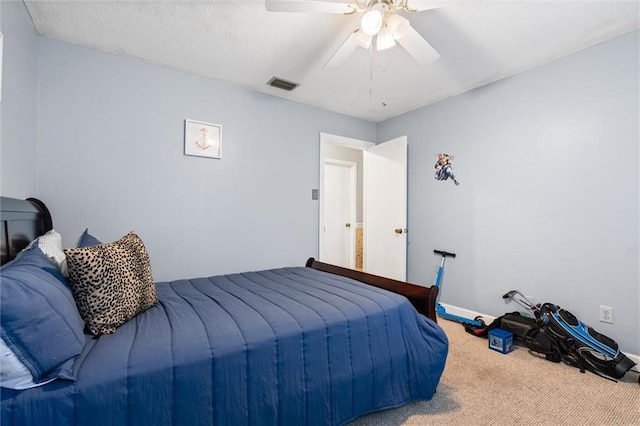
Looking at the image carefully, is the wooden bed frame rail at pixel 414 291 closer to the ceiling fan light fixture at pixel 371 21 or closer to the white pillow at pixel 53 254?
the ceiling fan light fixture at pixel 371 21

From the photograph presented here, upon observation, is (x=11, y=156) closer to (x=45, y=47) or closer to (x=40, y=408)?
(x=45, y=47)

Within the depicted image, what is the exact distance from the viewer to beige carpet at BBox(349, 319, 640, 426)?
61.1 inches

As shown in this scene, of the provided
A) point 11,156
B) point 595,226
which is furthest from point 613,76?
point 11,156

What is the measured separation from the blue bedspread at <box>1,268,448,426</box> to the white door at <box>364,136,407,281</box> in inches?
77.0

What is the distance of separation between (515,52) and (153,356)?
3.19 m

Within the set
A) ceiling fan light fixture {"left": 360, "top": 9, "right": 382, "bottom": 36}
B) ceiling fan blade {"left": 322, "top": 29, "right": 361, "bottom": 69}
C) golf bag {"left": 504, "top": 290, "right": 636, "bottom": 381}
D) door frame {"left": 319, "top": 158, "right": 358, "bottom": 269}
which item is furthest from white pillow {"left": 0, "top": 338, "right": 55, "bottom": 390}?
door frame {"left": 319, "top": 158, "right": 358, "bottom": 269}

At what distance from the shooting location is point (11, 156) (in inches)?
66.0

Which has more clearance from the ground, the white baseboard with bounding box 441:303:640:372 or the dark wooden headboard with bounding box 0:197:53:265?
the dark wooden headboard with bounding box 0:197:53:265

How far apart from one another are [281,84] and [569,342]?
3341 millimetres

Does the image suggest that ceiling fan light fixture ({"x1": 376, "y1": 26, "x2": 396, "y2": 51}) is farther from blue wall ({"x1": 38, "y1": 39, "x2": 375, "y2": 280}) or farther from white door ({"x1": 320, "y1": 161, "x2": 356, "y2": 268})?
white door ({"x1": 320, "y1": 161, "x2": 356, "y2": 268})

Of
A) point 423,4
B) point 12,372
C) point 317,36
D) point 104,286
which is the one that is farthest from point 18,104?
point 423,4

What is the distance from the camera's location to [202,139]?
285 cm

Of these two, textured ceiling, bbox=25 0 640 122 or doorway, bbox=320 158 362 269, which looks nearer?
textured ceiling, bbox=25 0 640 122

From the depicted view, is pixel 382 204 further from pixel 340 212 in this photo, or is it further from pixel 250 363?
pixel 250 363
